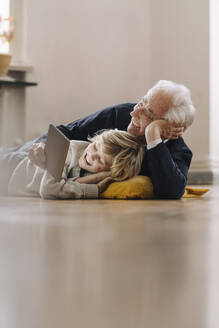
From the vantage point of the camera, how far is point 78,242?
110 centimetres

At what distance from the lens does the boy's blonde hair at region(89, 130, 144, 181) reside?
2451 millimetres

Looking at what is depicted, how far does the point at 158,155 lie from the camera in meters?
2.31

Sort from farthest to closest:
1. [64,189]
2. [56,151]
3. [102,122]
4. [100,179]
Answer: [102,122], [100,179], [64,189], [56,151]

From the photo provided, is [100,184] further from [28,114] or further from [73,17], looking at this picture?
[73,17]

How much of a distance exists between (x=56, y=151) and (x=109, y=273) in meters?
1.53

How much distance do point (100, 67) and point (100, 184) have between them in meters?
2.54

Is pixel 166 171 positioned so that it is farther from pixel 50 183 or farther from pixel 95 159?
pixel 50 183

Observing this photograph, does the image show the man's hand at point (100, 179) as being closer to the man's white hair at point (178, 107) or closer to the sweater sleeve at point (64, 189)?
the sweater sleeve at point (64, 189)

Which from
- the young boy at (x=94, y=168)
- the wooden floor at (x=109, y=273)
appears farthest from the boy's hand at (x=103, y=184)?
the wooden floor at (x=109, y=273)

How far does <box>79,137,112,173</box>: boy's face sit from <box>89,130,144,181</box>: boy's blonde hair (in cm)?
2

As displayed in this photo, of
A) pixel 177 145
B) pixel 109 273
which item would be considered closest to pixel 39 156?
pixel 177 145

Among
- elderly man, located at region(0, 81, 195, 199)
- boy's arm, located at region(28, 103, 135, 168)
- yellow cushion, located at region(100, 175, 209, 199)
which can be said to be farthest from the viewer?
boy's arm, located at region(28, 103, 135, 168)

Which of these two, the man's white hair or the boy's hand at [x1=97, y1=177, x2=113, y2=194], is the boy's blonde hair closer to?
the boy's hand at [x1=97, y1=177, x2=113, y2=194]

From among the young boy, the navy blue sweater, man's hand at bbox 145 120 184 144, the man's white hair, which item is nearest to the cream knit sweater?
the young boy
